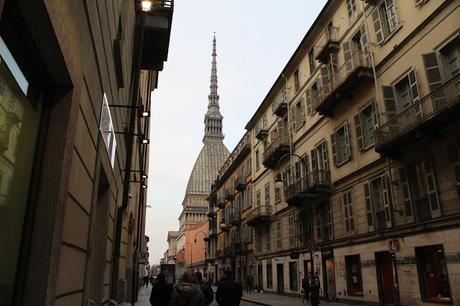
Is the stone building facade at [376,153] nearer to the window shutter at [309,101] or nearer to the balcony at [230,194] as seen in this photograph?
the window shutter at [309,101]

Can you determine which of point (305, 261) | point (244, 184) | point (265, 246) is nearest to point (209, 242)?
point (244, 184)

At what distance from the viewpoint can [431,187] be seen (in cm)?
1670

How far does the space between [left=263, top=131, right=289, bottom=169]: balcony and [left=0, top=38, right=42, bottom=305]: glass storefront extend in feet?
102

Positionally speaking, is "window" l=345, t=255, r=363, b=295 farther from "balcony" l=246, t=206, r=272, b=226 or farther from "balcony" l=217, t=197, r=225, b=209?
"balcony" l=217, t=197, r=225, b=209

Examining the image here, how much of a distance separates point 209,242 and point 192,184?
82982 millimetres

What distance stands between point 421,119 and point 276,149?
18729 millimetres

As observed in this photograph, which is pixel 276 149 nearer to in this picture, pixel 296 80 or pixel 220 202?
pixel 296 80

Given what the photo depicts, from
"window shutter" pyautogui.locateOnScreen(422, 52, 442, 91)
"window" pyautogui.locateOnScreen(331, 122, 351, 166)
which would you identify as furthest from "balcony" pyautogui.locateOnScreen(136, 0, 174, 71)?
"window" pyautogui.locateOnScreen(331, 122, 351, 166)

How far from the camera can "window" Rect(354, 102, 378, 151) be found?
2177 centimetres

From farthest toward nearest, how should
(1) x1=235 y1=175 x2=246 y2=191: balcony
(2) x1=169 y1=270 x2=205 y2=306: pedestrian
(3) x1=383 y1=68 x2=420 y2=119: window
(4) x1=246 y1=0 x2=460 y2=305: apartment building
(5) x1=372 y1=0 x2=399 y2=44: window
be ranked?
1. (1) x1=235 y1=175 x2=246 y2=191: balcony
2. (5) x1=372 y1=0 x2=399 y2=44: window
3. (3) x1=383 y1=68 x2=420 y2=119: window
4. (4) x1=246 y1=0 x2=460 y2=305: apartment building
5. (2) x1=169 y1=270 x2=205 y2=306: pedestrian

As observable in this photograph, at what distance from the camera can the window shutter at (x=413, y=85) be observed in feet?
58.2

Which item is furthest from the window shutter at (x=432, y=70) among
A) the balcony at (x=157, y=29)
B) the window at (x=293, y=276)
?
the window at (x=293, y=276)

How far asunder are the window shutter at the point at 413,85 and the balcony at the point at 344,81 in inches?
131

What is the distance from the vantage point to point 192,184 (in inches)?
6329
